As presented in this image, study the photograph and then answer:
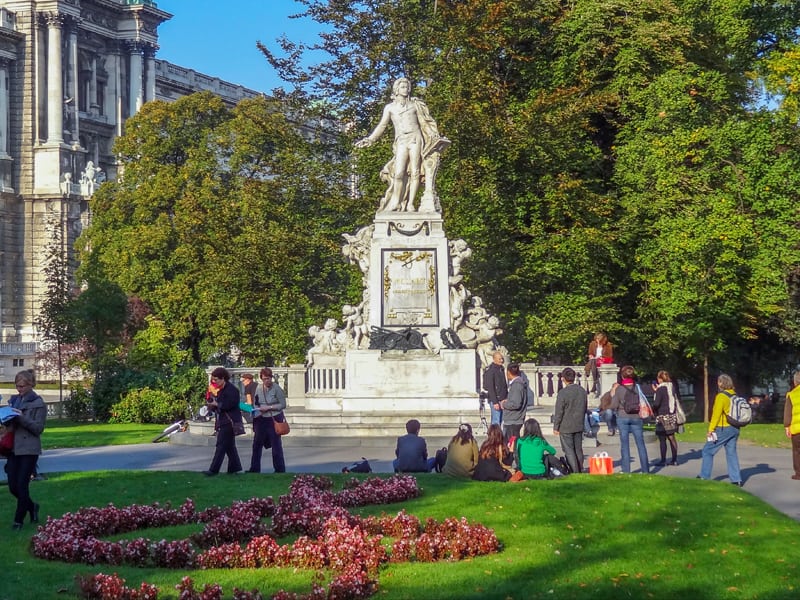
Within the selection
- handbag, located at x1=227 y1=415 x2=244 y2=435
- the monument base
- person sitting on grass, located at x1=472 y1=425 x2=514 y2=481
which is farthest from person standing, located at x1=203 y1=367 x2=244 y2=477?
the monument base

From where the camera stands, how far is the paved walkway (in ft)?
64.6

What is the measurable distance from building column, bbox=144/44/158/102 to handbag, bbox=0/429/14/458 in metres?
68.9

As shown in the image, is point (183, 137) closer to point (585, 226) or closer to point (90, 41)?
point (90, 41)

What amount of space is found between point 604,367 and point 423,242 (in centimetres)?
516

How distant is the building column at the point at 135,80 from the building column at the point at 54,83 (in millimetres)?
7062

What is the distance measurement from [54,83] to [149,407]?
41.3 metres

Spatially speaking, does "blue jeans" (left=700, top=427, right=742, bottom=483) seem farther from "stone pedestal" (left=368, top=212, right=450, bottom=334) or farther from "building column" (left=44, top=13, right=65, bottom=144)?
"building column" (left=44, top=13, right=65, bottom=144)

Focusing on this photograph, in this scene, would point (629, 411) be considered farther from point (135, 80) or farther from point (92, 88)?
point (135, 80)

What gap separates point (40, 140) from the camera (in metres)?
73.3

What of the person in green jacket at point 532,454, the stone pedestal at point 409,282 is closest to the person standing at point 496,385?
the person in green jacket at point 532,454

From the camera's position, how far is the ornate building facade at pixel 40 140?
2800 inches

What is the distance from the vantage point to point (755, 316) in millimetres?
38750

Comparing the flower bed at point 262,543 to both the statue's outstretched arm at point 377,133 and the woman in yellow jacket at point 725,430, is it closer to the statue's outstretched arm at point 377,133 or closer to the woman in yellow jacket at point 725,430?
the woman in yellow jacket at point 725,430

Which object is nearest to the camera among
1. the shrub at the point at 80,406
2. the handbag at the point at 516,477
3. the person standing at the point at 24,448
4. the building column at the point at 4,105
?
the person standing at the point at 24,448
